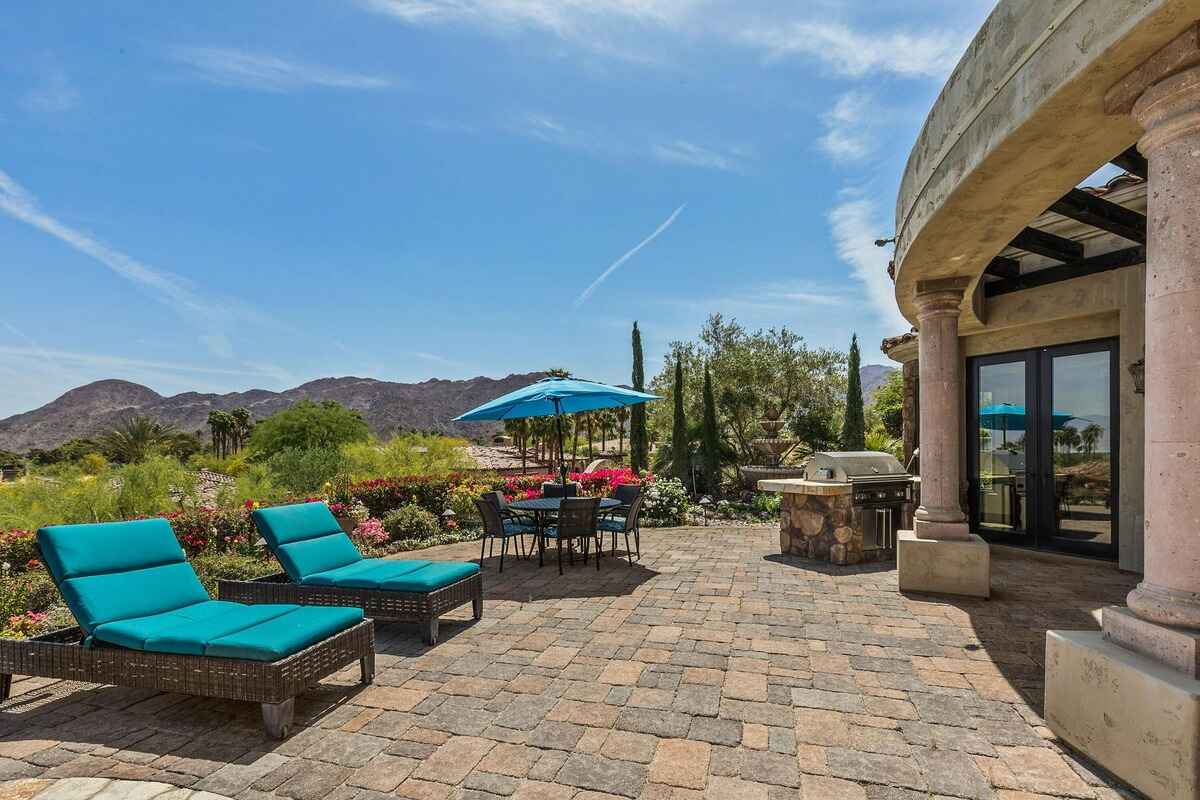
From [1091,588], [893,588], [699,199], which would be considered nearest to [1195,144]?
[893,588]

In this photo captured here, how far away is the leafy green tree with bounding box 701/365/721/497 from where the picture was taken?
17.1 meters

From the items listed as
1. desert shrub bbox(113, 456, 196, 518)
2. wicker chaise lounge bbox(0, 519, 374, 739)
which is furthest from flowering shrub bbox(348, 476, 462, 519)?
wicker chaise lounge bbox(0, 519, 374, 739)

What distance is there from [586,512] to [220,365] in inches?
1585

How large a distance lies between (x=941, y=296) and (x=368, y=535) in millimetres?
7643

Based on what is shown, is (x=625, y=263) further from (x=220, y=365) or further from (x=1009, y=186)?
(x=220, y=365)

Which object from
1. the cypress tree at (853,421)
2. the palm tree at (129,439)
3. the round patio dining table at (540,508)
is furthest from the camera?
the palm tree at (129,439)

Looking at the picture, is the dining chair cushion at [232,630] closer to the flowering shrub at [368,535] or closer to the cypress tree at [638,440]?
the flowering shrub at [368,535]

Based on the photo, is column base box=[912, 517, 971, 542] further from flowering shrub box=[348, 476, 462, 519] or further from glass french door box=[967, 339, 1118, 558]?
flowering shrub box=[348, 476, 462, 519]

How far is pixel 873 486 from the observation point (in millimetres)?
6988

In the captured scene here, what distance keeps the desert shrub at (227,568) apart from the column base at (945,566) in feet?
21.3

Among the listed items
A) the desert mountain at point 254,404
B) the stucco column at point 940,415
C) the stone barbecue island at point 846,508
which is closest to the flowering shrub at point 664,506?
the stone barbecue island at point 846,508

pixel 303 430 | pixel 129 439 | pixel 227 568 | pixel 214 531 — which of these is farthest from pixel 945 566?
pixel 129 439

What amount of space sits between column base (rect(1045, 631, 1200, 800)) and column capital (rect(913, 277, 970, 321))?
3.70m

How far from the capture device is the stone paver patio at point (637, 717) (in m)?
2.43
